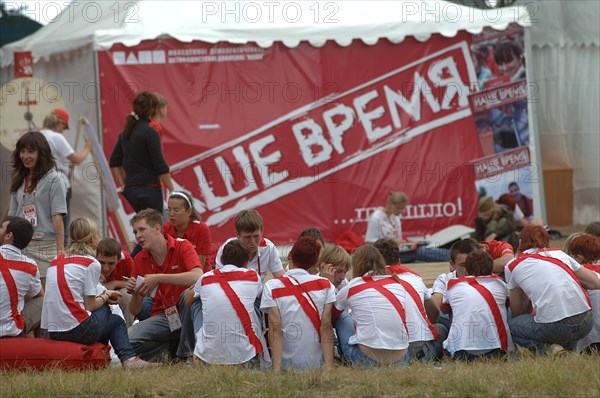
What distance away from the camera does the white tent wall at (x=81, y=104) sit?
12.3 metres

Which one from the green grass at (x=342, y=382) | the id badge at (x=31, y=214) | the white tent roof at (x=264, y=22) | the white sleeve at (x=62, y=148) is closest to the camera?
the green grass at (x=342, y=382)

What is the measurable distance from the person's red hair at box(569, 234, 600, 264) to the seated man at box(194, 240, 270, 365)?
2209 mm

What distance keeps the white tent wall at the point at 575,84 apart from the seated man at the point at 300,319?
32.0 ft

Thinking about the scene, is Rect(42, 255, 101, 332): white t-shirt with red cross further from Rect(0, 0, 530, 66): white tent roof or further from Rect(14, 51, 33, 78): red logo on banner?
Rect(14, 51, 33, 78): red logo on banner

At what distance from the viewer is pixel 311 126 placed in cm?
1258

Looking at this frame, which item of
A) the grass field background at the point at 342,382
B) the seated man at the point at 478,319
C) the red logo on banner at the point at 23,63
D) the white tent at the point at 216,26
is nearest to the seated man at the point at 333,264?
the seated man at the point at 478,319

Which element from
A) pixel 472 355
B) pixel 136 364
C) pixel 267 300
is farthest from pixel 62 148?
pixel 472 355

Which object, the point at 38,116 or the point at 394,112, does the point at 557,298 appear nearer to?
the point at 394,112

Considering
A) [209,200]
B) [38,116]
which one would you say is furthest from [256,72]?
[38,116]

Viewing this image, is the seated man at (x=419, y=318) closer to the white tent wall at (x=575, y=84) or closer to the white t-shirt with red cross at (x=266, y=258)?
the white t-shirt with red cross at (x=266, y=258)

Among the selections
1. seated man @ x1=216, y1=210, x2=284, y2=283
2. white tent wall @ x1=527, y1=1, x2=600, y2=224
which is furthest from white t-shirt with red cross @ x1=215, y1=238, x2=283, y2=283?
white tent wall @ x1=527, y1=1, x2=600, y2=224

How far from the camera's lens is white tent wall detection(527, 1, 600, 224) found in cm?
1562

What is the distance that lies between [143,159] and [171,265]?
2267 mm

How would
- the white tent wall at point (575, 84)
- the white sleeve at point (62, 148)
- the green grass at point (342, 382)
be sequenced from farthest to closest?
the white tent wall at point (575, 84), the white sleeve at point (62, 148), the green grass at point (342, 382)
